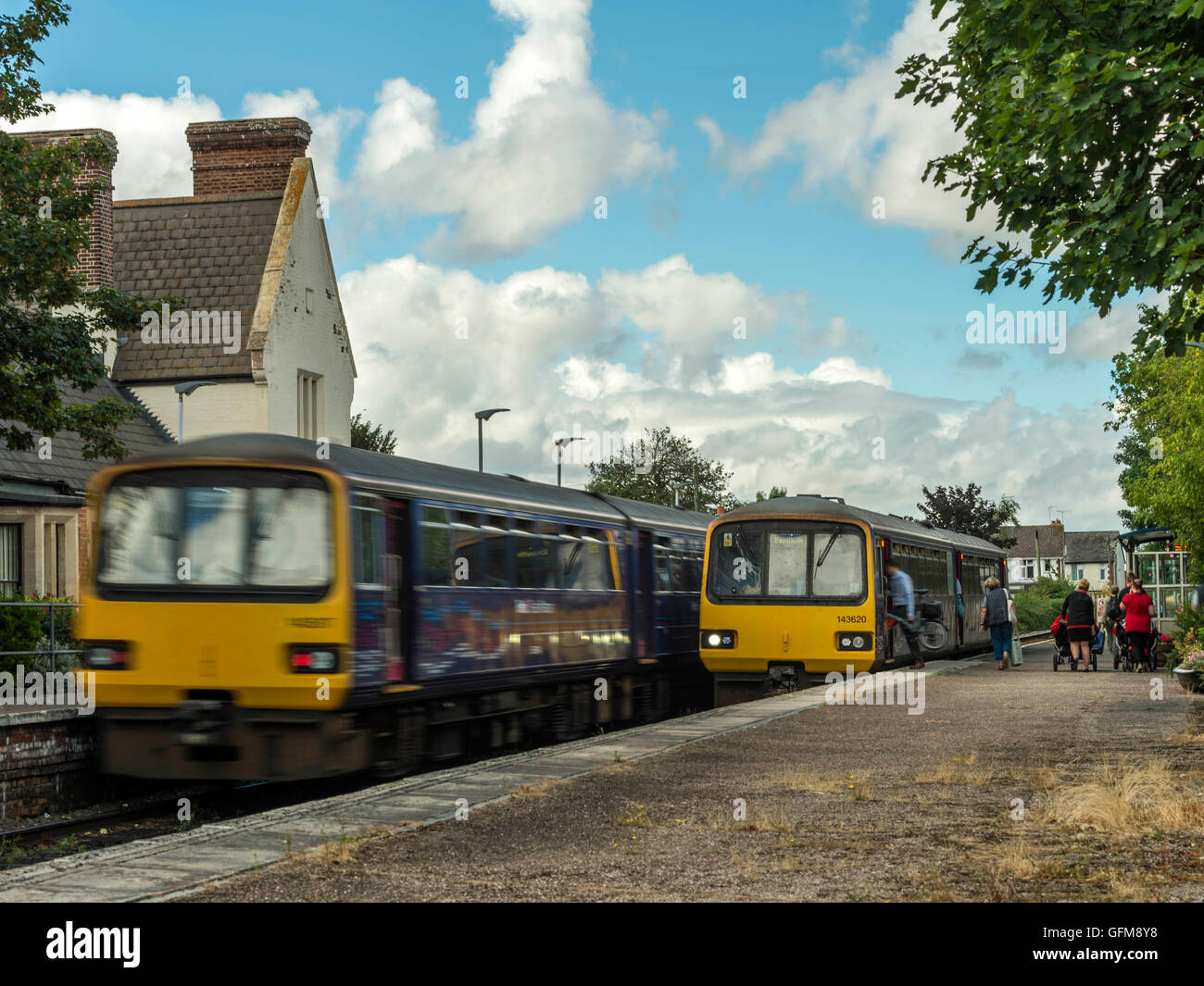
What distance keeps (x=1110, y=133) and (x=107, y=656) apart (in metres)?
8.69

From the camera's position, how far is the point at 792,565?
20875 mm

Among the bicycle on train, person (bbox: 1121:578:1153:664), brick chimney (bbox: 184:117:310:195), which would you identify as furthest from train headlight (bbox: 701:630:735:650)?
brick chimney (bbox: 184:117:310:195)

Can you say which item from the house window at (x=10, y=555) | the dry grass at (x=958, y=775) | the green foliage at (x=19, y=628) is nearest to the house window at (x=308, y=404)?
the house window at (x=10, y=555)

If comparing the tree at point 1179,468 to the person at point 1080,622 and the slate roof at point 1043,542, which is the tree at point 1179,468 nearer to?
the person at point 1080,622

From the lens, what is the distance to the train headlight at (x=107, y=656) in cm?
1212

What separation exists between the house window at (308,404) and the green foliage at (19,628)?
15.8 meters

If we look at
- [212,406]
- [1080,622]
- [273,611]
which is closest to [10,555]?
[212,406]

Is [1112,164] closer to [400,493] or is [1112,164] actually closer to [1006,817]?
[1006,817]

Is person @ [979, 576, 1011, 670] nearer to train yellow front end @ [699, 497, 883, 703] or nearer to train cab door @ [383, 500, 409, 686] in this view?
train yellow front end @ [699, 497, 883, 703]

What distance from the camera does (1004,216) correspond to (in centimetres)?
1222

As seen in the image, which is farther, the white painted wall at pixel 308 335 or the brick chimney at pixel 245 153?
the brick chimney at pixel 245 153

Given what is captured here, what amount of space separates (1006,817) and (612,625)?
10227 mm

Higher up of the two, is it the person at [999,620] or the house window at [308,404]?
the house window at [308,404]
